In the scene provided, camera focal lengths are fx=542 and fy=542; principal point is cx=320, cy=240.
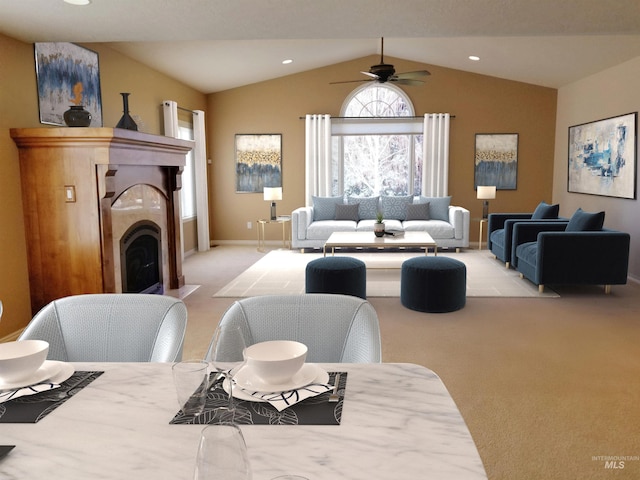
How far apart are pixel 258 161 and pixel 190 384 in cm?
808

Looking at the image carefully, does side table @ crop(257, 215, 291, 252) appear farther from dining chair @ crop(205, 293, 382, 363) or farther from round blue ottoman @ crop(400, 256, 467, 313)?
dining chair @ crop(205, 293, 382, 363)

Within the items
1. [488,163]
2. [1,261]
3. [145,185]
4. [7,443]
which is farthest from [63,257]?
[488,163]

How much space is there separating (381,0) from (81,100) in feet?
10.2

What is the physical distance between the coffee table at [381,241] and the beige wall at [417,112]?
102 inches

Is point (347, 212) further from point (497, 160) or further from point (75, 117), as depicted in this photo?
point (75, 117)

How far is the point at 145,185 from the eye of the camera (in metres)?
4.89

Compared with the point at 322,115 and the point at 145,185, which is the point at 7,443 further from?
the point at 322,115

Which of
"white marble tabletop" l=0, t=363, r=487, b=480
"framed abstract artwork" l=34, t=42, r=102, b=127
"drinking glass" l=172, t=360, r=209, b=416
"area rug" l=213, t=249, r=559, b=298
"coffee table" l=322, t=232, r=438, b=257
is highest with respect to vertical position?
"framed abstract artwork" l=34, t=42, r=102, b=127

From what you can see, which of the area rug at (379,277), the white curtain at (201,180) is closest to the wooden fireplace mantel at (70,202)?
the area rug at (379,277)

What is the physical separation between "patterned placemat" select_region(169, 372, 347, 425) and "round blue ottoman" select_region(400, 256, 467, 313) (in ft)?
11.6

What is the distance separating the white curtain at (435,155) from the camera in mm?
8508

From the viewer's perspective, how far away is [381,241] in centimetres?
617

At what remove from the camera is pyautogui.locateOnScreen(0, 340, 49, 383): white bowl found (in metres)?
1.30

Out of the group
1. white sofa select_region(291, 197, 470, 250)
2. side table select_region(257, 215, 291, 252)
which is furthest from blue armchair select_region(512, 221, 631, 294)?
side table select_region(257, 215, 291, 252)
